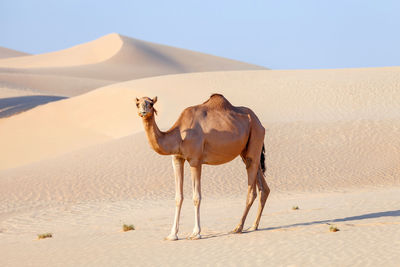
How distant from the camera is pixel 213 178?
21.1 meters

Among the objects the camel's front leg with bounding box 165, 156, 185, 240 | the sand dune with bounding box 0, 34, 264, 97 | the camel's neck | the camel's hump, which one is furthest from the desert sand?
the sand dune with bounding box 0, 34, 264, 97

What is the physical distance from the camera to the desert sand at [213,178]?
994cm

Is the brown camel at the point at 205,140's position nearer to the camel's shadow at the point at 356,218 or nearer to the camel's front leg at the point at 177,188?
the camel's front leg at the point at 177,188

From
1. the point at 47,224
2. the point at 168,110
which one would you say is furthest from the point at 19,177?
the point at 168,110

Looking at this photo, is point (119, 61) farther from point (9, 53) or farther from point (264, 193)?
point (264, 193)

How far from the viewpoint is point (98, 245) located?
36.6 ft

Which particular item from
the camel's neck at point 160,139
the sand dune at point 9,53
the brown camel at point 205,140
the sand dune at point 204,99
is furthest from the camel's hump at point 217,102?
the sand dune at point 9,53

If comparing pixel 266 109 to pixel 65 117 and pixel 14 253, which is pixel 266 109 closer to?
pixel 65 117

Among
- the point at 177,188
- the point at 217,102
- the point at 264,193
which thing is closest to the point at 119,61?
the point at 217,102

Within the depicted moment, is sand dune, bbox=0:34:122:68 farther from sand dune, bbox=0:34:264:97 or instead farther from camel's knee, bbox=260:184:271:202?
camel's knee, bbox=260:184:271:202

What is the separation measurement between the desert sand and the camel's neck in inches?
64.1

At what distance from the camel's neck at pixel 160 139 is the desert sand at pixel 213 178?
1.63 metres

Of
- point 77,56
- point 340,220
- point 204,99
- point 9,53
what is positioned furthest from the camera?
point 9,53

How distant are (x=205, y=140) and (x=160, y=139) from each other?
803mm
